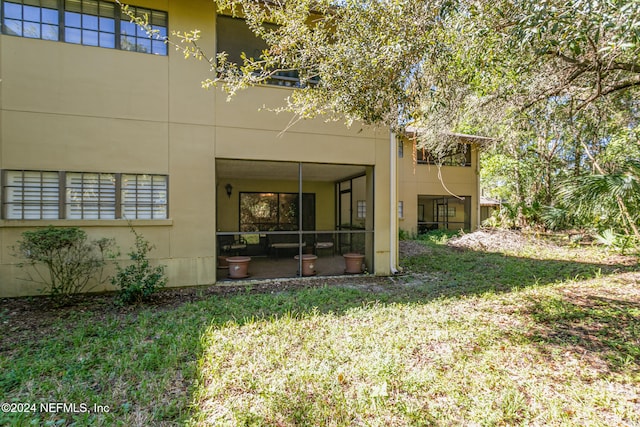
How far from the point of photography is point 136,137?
6.02 m

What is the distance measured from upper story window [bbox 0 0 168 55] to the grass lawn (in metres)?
4.72

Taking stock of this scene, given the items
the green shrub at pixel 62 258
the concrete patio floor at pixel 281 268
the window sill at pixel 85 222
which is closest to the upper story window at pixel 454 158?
the concrete patio floor at pixel 281 268

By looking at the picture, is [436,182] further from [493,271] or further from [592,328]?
[592,328]

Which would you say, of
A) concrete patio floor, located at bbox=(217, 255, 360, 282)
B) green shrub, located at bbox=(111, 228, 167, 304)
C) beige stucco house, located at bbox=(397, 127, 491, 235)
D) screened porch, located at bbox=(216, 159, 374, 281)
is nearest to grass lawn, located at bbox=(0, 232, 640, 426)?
green shrub, located at bbox=(111, 228, 167, 304)

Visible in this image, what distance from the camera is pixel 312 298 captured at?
5.63m

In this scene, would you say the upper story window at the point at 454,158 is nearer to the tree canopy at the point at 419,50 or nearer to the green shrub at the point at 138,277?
the tree canopy at the point at 419,50

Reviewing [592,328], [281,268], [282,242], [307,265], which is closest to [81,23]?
[307,265]

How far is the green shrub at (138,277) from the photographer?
Result: 17.6 ft

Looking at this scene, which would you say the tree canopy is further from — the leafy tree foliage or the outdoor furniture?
the outdoor furniture

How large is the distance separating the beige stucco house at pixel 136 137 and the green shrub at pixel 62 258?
8.2 inches

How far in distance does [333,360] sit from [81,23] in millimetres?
7133

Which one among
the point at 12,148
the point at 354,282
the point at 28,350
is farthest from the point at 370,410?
the point at 12,148

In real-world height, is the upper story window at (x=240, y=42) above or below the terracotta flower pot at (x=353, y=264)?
above

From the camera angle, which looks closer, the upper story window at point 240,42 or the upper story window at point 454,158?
the upper story window at point 240,42
